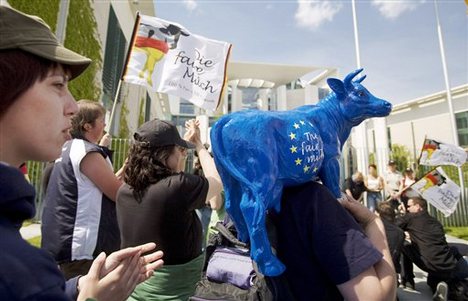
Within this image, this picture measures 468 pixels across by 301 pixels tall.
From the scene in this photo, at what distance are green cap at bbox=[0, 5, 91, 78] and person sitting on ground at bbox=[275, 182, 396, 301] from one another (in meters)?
0.89

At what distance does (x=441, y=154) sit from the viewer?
654cm

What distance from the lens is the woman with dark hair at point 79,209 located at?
1986mm

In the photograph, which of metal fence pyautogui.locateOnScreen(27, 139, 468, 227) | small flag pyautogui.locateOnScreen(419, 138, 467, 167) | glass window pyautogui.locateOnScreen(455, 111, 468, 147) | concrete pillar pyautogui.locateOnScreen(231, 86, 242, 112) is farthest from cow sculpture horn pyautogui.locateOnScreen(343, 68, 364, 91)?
concrete pillar pyautogui.locateOnScreen(231, 86, 242, 112)

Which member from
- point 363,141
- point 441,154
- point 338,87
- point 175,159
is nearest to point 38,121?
point 175,159

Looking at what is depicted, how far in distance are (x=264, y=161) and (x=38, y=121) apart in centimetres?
77

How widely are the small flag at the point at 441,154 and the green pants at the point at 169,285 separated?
611 centimetres

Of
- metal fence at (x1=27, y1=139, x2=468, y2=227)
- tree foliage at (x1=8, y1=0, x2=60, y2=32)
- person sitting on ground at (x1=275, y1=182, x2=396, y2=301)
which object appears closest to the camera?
person sitting on ground at (x1=275, y1=182, x2=396, y2=301)

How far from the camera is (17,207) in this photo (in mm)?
691

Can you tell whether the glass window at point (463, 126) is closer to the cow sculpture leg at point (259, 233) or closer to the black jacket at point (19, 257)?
the cow sculpture leg at point (259, 233)

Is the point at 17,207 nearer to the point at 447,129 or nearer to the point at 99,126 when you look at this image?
the point at 99,126

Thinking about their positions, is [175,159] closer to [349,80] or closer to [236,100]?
[349,80]

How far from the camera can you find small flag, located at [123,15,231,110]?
4.34 meters

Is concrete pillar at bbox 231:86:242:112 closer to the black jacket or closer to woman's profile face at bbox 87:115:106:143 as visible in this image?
woman's profile face at bbox 87:115:106:143

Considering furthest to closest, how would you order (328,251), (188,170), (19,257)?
(188,170), (328,251), (19,257)
